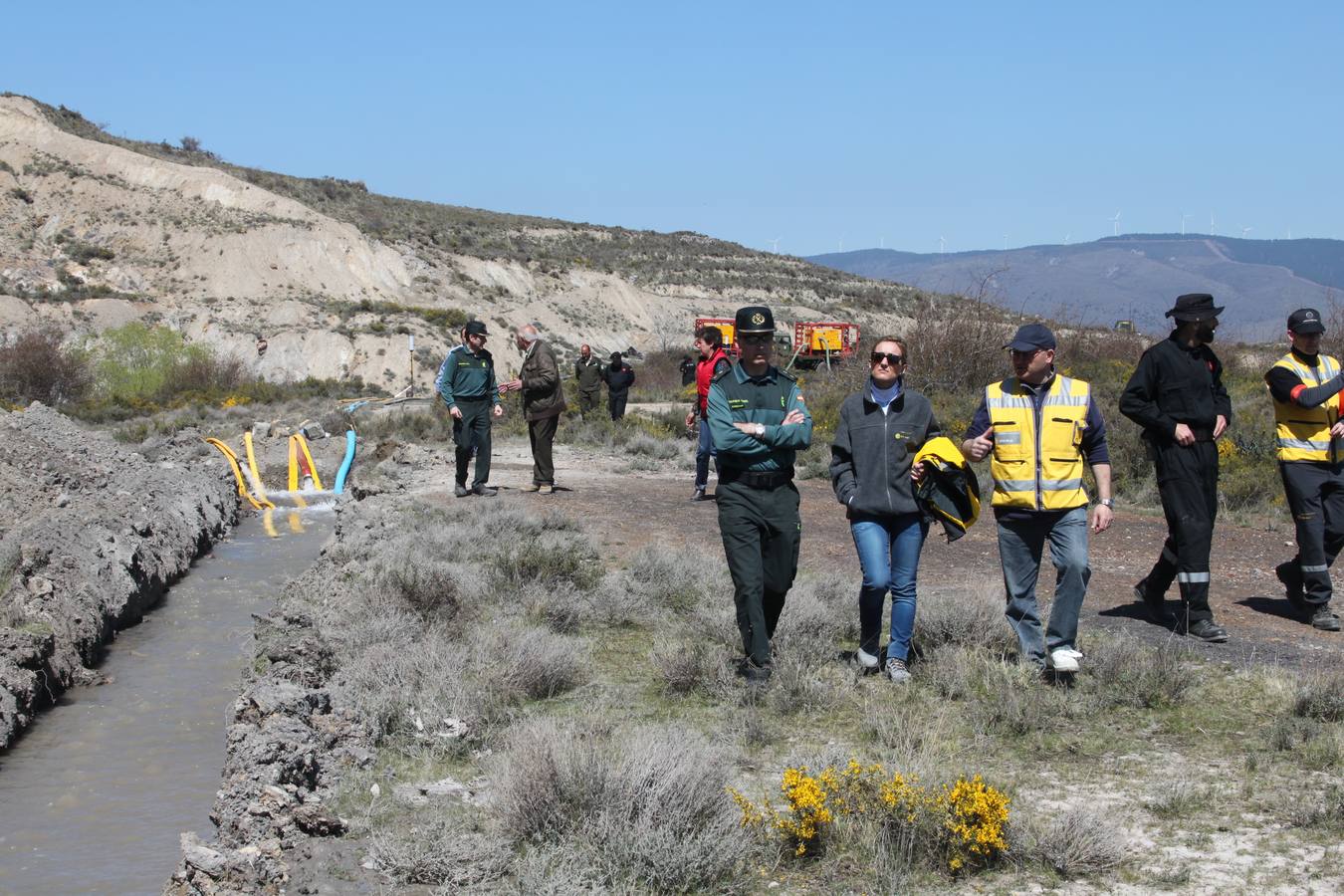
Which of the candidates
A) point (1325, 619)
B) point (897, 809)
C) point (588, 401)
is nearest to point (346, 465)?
point (588, 401)

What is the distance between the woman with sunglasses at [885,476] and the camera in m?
6.50

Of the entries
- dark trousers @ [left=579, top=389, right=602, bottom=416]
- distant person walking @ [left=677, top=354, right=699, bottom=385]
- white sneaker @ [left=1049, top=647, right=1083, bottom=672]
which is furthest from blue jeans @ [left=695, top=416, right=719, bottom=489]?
distant person walking @ [left=677, top=354, right=699, bottom=385]

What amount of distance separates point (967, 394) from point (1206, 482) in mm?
13319

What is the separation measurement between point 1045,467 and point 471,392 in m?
7.89

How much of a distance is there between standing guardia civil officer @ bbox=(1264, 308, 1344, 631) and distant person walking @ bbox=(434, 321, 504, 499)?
24.3 ft

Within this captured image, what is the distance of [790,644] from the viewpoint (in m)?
7.21

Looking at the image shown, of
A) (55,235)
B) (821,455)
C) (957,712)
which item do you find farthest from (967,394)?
(55,235)

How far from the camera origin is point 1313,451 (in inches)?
323

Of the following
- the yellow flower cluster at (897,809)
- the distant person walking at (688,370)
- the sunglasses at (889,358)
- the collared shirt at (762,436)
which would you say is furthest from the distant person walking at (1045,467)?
the distant person walking at (688,370)

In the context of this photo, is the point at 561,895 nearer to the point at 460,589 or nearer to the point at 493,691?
the point at 493,691

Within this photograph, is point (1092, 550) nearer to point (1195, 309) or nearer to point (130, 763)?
point (1195, 309)

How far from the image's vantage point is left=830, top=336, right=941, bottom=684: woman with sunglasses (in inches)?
256

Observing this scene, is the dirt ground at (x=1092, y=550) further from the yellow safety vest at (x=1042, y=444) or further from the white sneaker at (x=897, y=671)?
the yellow safety vest at (x=1042, y=444)

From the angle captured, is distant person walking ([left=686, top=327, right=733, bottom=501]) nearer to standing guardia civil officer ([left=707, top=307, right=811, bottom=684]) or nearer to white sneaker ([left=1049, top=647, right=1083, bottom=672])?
standing guardia civil officer ([left=707, top=307, right=811, bottom=684])
